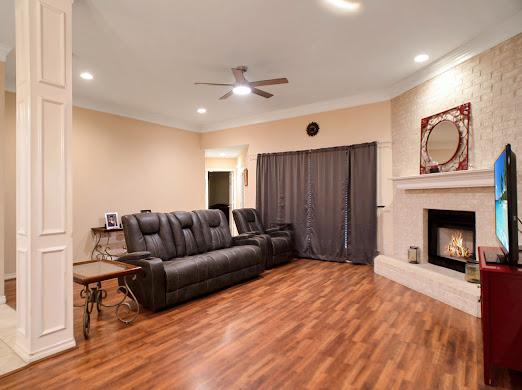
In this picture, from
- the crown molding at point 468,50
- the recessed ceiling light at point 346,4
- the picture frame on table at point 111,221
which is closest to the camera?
the recessed ceiling light at point 346,4

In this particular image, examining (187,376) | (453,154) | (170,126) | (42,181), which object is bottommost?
(187,376)

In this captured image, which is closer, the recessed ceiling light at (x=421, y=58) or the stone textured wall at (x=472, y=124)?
the stone textured wall at (x=472, y=124)

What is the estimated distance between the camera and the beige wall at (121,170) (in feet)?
17.0

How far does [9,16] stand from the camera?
Answer: 9.45 feet

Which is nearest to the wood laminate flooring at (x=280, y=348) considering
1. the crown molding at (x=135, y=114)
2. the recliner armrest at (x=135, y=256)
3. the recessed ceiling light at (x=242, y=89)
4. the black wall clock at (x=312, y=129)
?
the recliner armrest at (x=135, y=256)

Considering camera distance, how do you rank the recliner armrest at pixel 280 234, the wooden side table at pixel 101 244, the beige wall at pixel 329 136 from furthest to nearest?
the recliner armrest at pixel 280 234
the wooden side table at pixel 101 244
the beige wall at pixel 329 136

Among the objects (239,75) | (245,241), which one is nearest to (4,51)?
(239,75)

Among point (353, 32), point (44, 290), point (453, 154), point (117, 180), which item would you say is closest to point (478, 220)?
point (453, 154)

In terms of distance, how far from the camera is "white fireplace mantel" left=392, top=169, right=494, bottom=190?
10.6 ft

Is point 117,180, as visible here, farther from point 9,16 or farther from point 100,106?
point 9,16

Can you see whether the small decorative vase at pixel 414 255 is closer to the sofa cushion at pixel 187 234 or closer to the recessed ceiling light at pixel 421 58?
the recessed ceiling light at pixel 421 58

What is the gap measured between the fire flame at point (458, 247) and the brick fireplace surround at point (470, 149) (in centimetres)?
28

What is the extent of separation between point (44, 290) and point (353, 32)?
372 cm

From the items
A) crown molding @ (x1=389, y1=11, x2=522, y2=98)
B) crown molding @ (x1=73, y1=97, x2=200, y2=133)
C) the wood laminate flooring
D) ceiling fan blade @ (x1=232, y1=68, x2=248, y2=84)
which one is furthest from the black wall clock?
the wood laminate flooring
